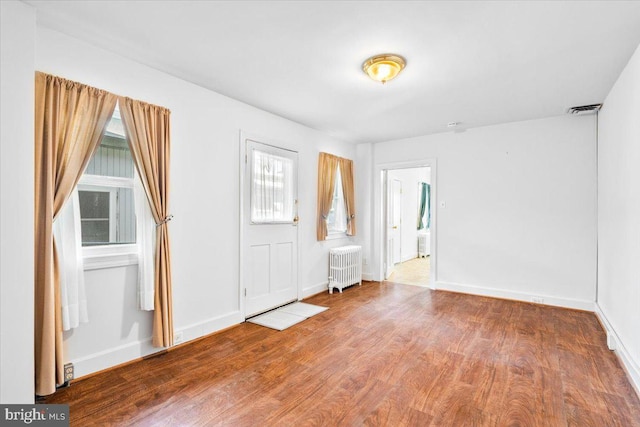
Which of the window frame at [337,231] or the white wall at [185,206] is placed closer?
the white wall at [185,206]

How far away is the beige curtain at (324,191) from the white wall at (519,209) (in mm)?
1586

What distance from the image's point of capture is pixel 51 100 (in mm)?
2115

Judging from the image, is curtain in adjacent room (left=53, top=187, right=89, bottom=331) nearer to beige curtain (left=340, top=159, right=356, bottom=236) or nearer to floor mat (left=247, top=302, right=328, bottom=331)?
floor mat (left=247, top=302, right=328, bottom=331)

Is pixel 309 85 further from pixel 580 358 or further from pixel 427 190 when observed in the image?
pixel 427 190

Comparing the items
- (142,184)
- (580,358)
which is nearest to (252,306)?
(142,184)

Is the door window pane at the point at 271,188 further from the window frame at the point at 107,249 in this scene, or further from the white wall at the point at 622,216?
the white wall at the point at 622,216

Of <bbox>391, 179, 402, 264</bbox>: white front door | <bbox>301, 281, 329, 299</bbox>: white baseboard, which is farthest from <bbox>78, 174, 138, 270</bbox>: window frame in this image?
<bbox>391, 179, 402, 264</bbox>: white front door

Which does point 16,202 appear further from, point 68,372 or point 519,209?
point 519,209

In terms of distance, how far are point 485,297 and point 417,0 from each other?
4.20 metres

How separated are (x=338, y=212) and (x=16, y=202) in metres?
4.23

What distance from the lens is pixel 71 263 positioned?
7.41ft

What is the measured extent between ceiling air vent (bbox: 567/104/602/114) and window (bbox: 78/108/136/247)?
4970 millimetres

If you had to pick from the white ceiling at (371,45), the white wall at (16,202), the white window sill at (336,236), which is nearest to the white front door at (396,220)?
the white window sill at (336,236)

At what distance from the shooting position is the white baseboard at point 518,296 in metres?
4.02
